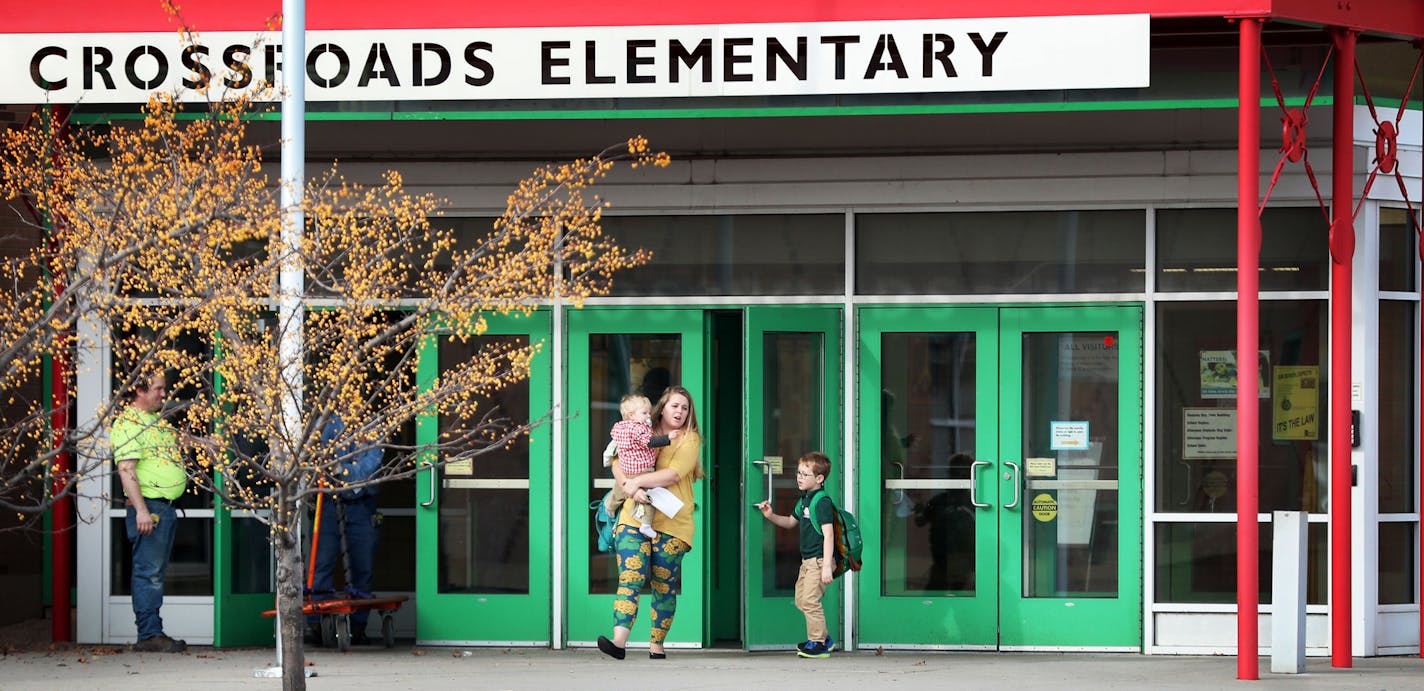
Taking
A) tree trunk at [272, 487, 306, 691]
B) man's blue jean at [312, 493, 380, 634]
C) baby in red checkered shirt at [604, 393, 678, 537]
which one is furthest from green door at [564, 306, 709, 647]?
tree trunk at [272, 487, 306, 691]

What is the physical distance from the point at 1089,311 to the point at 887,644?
8.26 feet

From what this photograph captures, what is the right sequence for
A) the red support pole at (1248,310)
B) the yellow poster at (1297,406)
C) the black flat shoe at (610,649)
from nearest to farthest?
1. the red support pole at (1248,310)
2. the black flat shoe at (610,649)
3. the yellow poster at (1297,406)

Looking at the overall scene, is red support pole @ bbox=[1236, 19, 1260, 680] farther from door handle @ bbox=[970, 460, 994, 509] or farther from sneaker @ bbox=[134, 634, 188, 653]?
sneaker @ bbox=[134, 634, 188, 653]

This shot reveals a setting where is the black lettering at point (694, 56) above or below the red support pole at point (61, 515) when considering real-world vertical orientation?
above

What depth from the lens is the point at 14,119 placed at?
13.5 m

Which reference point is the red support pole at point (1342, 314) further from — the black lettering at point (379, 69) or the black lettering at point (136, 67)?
the black lettering at point (136, 67)

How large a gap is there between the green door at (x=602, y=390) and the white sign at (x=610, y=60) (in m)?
2.35

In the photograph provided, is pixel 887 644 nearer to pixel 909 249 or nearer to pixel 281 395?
pixel 909 249

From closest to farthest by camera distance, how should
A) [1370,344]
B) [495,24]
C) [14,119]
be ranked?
[495,24] < [1370,344] < [14,119]

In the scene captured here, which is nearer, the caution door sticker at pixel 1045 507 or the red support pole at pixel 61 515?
the red support pole at pixel 61 515

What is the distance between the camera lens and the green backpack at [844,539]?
10953mm

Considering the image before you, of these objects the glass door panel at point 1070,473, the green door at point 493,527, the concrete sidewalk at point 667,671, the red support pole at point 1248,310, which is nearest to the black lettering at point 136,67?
the green door at point 493,527

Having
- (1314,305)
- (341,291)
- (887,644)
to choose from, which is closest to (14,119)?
(341,291)

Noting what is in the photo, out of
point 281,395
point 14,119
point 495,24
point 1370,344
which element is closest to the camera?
point 281,395
